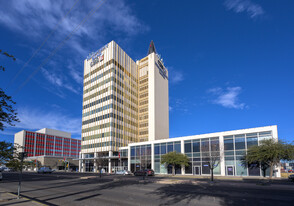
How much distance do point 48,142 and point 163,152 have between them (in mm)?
107367

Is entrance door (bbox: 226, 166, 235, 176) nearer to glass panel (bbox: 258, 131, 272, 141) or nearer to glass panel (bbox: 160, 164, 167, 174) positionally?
glass panel (bbox: 258, 131, 272, 141)

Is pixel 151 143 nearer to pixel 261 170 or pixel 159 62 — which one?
pixel 261 170

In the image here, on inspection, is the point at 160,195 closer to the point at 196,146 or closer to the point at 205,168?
the point at 205,168

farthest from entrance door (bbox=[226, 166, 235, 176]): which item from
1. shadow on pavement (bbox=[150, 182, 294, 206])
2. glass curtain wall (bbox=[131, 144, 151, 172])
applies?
shadow on pavement (bbox=[150, 182, 294, 206])

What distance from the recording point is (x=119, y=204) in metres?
12.5

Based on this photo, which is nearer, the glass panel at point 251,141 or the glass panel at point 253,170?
the glass panel at point 253,170

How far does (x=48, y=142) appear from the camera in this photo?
5389 inches

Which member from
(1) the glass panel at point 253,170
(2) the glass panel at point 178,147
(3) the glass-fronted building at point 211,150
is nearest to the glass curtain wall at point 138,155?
(3) the glass-fronted building at point 211,150

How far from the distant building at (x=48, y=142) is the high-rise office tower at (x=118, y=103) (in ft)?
201

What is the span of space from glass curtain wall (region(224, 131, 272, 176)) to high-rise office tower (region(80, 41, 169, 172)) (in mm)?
32663

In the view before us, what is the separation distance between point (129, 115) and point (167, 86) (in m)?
23.1

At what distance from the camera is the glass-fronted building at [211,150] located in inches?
1545

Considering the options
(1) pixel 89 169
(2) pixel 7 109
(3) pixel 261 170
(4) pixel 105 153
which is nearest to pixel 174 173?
(3) pixel 261 170

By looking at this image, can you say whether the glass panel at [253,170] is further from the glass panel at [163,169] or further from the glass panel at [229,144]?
the glass panel at [163,169]
